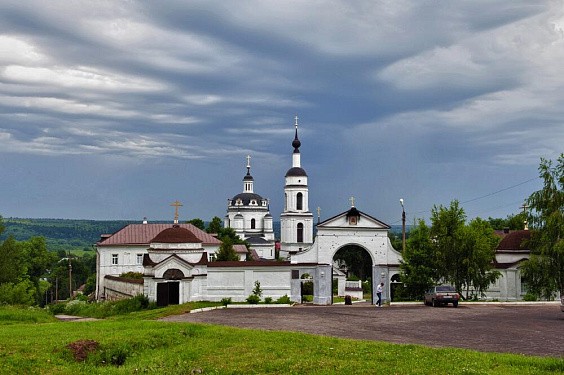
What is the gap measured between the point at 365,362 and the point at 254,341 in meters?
4.16

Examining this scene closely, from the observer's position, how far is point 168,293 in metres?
35.2

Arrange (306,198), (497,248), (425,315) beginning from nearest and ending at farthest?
(425,315) < (497,248) < (306,198)

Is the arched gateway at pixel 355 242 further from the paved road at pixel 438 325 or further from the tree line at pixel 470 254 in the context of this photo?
the paved road at pixel 438 325

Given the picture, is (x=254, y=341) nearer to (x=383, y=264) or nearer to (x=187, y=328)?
(x=187, y=328)

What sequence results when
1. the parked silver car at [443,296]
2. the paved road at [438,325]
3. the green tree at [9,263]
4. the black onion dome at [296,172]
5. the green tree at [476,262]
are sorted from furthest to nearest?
the black onion dome at [296,172] < the green tree at [9,263] < the green tree at [476,262] < the parked silver car at [443,296] < the paved road at [438,325]

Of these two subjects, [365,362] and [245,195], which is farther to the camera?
[245,195]

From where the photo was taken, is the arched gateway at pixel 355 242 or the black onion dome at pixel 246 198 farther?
the black onion dome at pixel 246 198

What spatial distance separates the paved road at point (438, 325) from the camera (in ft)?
57.9

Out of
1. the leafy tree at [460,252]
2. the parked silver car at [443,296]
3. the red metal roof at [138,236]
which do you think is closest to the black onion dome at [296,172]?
the red metal roof at [138,236]

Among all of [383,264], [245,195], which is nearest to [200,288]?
[383,264]

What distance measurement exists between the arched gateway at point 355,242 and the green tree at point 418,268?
76 centimetres

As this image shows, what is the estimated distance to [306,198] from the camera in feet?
261

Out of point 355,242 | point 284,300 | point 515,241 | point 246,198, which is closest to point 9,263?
point 284,300

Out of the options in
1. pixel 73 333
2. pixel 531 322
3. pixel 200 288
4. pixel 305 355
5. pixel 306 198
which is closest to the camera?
pixel 305 355
